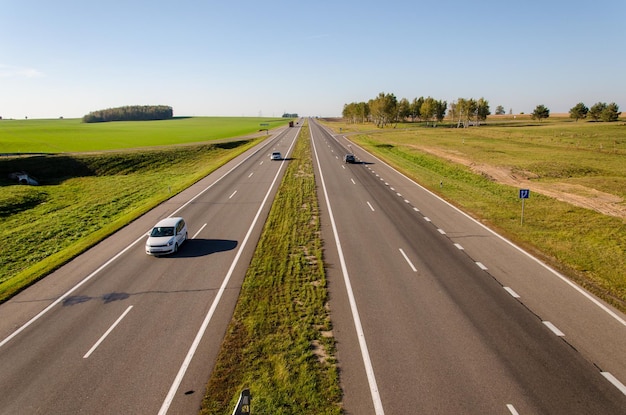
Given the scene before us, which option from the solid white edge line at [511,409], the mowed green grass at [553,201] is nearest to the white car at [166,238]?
the solid white edge line at [511,409]

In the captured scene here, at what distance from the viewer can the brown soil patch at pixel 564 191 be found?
2497 centimetres

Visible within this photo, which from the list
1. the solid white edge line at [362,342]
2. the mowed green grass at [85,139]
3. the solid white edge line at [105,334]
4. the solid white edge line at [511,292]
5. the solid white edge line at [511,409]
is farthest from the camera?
the mowed green grass at [85,139]

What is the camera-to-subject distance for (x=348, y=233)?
20.9 m

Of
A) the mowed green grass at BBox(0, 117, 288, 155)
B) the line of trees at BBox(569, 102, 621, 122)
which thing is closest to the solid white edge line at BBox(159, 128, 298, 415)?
the mowed green grass at BBox(0, 117, 288, 155)

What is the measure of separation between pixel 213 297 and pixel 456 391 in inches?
370

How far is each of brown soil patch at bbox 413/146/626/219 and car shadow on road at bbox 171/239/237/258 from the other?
1007 inches

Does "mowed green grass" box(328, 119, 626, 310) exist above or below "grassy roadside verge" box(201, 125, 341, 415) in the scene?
above

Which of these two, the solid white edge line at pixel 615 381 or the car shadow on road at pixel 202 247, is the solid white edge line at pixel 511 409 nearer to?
the solid white edge line at pixel 615 381

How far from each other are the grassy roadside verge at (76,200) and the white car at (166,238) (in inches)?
187

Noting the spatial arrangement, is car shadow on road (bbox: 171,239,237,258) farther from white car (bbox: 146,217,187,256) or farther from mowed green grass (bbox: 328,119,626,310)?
mowed green grass (bbox: 328,119,626,310)

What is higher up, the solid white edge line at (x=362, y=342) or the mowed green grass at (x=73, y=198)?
the mowed green grass at (x=73, y=198)

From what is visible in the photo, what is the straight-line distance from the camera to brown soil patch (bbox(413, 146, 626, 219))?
2497 centimetres

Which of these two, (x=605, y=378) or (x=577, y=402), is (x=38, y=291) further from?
(x=605, y=378)

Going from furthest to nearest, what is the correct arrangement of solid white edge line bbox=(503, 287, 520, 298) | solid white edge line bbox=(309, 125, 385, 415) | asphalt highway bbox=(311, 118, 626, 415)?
solid white edge line bbox=(503, 287, 520, 298) → asphalt highway bbox=(311, 118, 626, 415) → solid white edge line bbox=(309, 125, 385, 415)
